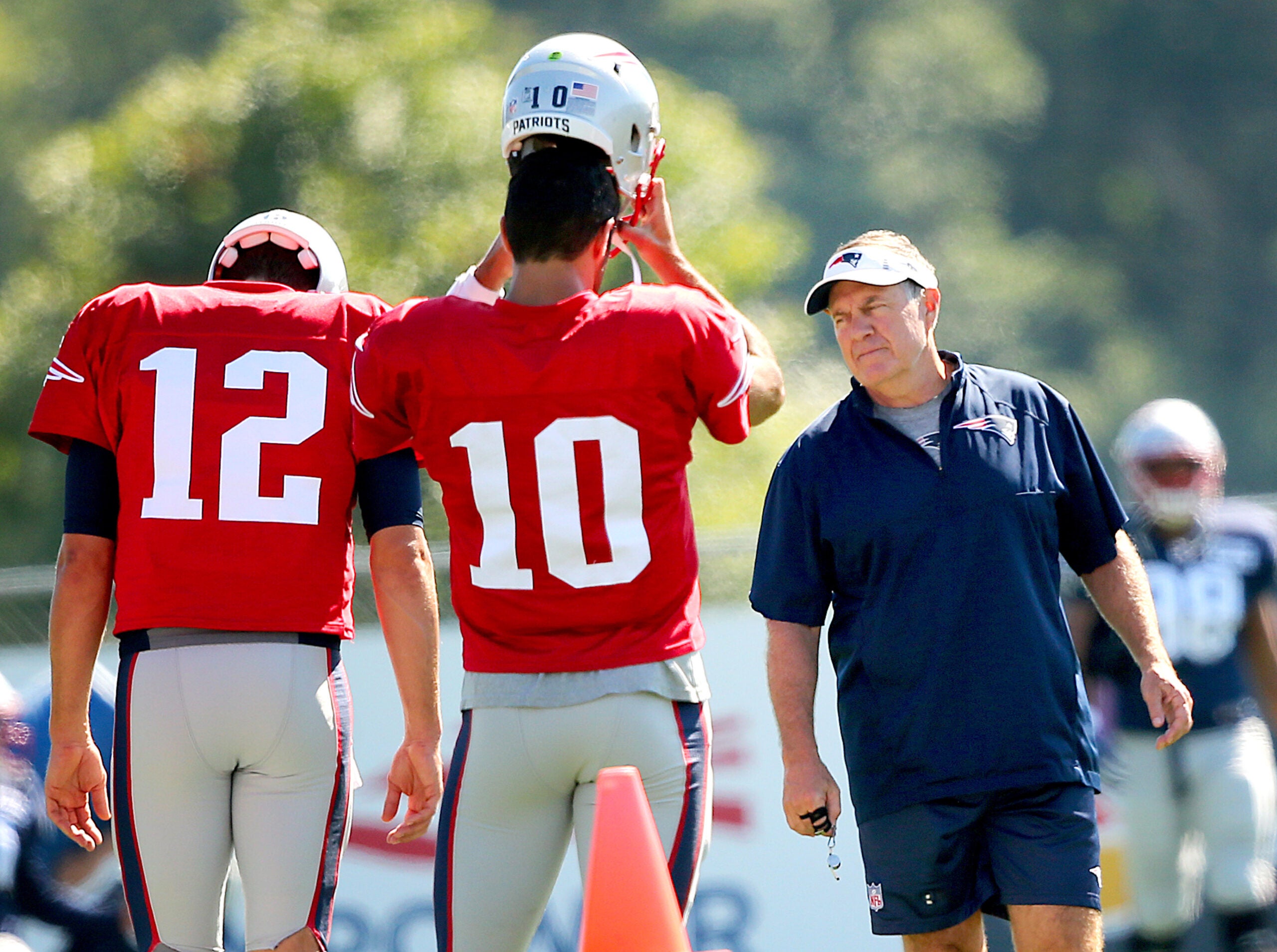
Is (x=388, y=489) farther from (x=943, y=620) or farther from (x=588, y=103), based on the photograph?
(x=943, y=620)

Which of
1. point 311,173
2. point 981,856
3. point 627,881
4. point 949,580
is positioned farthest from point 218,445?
point 311,173

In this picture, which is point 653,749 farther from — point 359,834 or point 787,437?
point 787,437

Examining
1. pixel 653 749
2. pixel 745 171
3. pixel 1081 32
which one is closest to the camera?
pixel 653 749

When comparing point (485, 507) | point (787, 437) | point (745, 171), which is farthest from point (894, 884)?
point (745, 171)

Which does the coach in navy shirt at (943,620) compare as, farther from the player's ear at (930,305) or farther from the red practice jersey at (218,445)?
the red practice jersey at (218,445)

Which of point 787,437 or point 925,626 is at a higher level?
point 787,437

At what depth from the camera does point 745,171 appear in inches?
676

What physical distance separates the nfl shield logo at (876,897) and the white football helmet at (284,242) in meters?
1.89

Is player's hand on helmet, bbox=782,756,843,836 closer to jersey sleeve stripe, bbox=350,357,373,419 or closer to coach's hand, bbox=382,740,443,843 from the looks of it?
coach's hand, bbox=382,740,443,843

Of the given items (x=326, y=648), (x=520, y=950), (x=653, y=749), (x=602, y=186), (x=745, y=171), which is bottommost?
(x=520, y=950)

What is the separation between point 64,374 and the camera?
386 centimetres

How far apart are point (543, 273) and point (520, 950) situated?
1.40m

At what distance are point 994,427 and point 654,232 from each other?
36.6 inches

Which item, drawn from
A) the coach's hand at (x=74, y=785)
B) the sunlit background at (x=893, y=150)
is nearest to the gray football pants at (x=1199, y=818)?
the coach's hand at (x=74, y=785)
